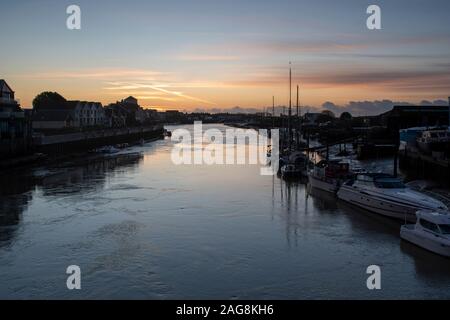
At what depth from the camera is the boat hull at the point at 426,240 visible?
15.1 m

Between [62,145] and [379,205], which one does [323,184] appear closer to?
[379,205]

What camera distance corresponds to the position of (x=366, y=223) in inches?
798

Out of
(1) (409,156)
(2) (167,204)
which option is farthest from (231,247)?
(1) (409,156)

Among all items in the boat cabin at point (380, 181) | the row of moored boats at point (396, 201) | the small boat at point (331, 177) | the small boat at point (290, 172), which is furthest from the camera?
the small boat at point (290, 172)

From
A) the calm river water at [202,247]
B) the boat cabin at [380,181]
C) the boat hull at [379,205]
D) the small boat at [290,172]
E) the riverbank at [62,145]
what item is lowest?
the calm river water at [202,247]

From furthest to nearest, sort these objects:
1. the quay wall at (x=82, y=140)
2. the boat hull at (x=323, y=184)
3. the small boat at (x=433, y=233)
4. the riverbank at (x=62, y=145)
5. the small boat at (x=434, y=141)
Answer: the quay wall at (x=82, y=140) < the riverbank at (x=62, y=145) < the small boat at (x=434, y=141) < the boat hull at (x=323, y=184) < the small boat at (x=433, y=233)


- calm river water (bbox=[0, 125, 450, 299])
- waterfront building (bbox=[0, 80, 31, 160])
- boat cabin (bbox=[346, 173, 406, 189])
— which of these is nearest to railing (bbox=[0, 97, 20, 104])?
waterfront building (bbox=[0, 80, 31, 160])

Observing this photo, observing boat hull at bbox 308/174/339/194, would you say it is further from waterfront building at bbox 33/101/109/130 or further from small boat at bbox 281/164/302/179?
waterfront building at bbox 33/101/109/130

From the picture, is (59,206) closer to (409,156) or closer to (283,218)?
(283,218)

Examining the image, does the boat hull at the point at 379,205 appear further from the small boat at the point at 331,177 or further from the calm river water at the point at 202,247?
the small boat at the point at 331,177

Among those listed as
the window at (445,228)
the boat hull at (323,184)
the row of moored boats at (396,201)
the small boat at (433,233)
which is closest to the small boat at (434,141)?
the row of moored boats at (396,201)

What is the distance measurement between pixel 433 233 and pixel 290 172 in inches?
747
